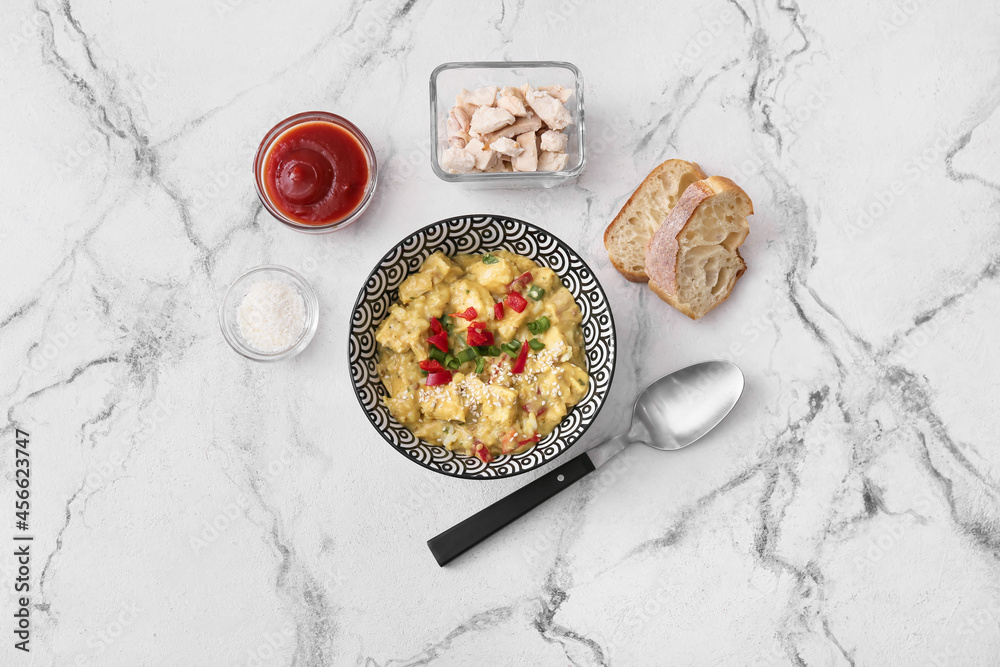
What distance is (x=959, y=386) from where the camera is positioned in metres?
2.93

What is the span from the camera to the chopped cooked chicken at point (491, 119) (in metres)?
2.68

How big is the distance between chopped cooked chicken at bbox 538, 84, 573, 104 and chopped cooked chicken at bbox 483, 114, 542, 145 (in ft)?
0.39

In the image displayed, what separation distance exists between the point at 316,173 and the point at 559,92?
3.15ft

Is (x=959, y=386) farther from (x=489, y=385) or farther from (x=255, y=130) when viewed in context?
(x=255, y=130)

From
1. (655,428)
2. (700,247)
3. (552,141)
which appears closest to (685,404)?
(655,428)

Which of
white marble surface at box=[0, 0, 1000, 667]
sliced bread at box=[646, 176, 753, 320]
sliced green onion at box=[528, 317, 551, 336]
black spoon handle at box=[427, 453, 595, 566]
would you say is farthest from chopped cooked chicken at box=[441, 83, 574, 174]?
black spoon handle at box=[427, 453, 595, 566]

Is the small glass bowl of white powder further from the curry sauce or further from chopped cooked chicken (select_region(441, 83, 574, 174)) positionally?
chopped cooked chicken (select_region(441, 83, 574, 174))

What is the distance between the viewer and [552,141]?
106 inches

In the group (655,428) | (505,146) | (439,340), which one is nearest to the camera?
(439,340)

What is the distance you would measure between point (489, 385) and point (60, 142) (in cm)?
201

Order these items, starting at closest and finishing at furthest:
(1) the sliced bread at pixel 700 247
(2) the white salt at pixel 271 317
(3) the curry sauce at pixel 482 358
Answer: (3) the curry sauce at pixel 482 358, (1) the sliced bread at pixel 700 247, (2) the white salt at pixel 271 317

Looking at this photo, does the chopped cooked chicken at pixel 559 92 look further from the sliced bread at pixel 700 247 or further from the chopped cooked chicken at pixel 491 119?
the sliced bread at pixel 700 247

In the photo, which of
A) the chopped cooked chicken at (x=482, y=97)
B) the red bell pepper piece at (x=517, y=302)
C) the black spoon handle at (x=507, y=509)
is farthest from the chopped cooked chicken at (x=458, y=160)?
the black spoon handle at (x=507, y=509)

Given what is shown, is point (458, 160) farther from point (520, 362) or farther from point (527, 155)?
point (520, 362)
